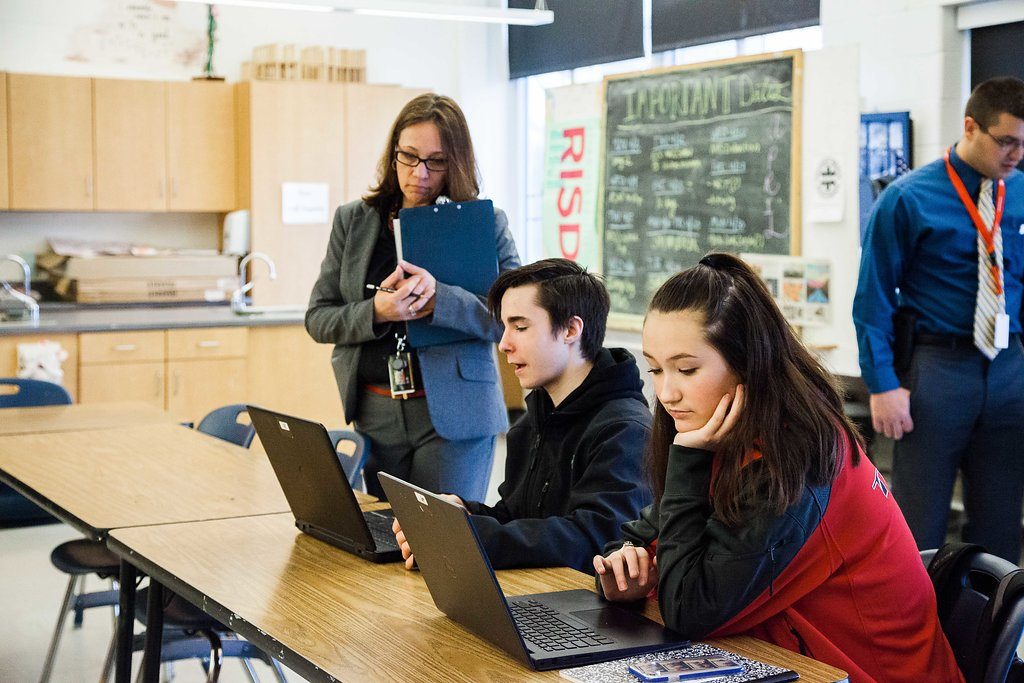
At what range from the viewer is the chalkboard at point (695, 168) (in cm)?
511

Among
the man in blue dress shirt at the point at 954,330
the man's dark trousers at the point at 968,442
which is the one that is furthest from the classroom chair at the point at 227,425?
the man's dark trousers at the point at 968,442

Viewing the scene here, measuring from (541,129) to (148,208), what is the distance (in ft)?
8.27

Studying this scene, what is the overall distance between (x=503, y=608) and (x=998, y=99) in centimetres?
225

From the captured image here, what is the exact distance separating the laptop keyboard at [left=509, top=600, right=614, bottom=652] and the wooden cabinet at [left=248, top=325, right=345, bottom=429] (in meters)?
4.54

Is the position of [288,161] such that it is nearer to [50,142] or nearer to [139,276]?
[139,276]

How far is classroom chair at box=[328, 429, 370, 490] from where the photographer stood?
8.70 ft

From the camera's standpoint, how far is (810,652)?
1.57m

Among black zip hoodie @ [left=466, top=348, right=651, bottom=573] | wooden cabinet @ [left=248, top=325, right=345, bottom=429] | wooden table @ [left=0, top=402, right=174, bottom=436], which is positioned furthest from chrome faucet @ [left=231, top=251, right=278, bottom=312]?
black zip hoodie @ [left=466, top=348, right=651, bottom=573]

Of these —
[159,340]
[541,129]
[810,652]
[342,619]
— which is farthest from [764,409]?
[541,129]

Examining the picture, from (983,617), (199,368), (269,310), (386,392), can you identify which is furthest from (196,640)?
(269,310)

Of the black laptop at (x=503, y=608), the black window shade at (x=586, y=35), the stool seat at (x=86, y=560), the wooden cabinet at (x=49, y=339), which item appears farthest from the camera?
the black window shade at (x=586, y=35)

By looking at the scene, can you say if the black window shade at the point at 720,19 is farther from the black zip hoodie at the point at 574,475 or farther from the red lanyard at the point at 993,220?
the black zip hoodie at the point at 574,475

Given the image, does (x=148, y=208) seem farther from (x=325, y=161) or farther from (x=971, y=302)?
(x=971, y=302)

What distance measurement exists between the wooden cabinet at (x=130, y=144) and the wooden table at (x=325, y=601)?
4480mm
